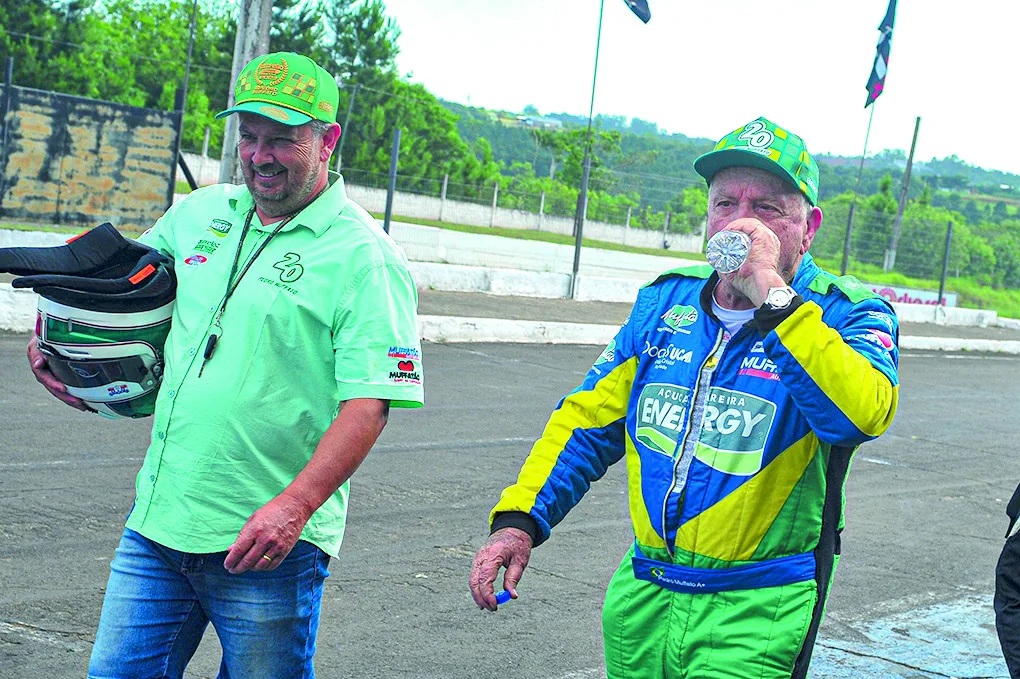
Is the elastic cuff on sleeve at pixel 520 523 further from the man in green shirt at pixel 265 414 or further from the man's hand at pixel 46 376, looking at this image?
the man's hand at pixel 46 376

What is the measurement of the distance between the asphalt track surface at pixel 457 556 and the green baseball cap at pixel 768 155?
2.57 meters

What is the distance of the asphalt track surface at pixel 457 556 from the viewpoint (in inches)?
191

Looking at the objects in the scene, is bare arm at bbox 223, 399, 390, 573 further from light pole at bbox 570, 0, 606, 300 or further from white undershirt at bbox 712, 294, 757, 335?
light pole at bbox 570, 0, 606, 300

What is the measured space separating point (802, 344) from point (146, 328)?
168cm

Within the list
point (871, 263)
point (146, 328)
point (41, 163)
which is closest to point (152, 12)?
point (871, 263)

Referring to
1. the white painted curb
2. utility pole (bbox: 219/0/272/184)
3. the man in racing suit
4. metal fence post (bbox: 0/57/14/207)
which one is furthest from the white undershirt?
metal fence post (bbox: 0/57/14/207)

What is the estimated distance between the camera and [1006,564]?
2832mm

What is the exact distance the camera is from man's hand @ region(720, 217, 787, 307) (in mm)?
2574

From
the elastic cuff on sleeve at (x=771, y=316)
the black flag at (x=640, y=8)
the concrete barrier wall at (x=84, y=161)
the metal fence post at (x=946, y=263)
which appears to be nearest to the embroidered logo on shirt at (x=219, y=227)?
the elastic cuff on sleeve at (x=771, y=316)

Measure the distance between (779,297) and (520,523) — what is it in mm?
803

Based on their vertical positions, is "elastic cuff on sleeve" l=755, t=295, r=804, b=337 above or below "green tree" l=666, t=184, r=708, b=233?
below

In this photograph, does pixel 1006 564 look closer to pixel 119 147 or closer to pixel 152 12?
pixel 119 147

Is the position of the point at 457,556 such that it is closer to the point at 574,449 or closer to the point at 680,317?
the point at 574,449

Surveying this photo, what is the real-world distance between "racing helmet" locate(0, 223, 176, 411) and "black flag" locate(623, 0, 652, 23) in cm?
1723
